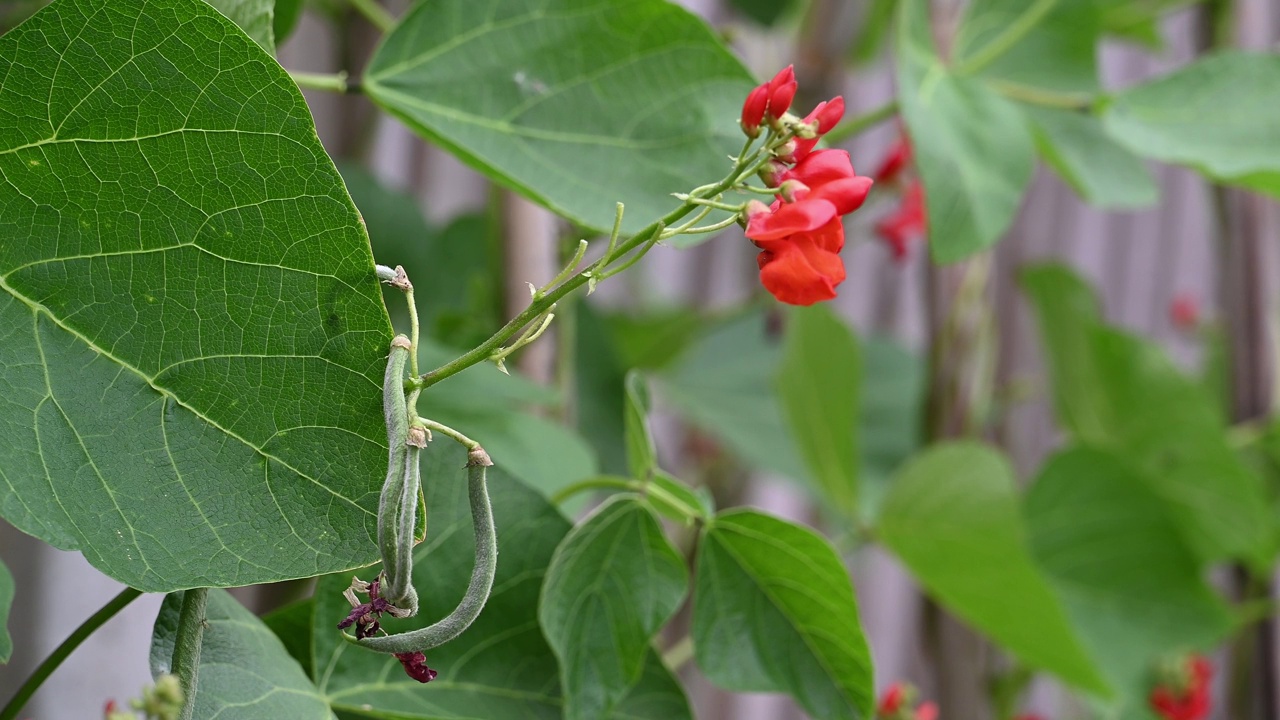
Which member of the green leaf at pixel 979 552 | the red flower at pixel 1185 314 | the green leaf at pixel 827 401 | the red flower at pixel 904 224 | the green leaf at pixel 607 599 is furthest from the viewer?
the red flower at pixel 1185 314

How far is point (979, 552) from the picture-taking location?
56 cm

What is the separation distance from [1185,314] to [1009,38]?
2.52ft

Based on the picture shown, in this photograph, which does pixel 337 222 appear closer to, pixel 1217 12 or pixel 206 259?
pixel 206 259

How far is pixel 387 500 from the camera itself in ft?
0.69

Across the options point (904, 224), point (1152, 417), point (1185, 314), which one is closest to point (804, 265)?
point (904, 224)

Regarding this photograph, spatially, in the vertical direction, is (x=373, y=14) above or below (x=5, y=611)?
above

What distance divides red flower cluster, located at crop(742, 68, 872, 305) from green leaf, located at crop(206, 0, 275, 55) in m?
0.15

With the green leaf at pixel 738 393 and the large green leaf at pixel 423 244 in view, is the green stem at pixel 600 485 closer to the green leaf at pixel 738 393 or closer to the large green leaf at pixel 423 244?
the large green leaf at pixel 423 244

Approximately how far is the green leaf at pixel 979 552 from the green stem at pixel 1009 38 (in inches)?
8.8

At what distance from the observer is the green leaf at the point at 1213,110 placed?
0.54 metres

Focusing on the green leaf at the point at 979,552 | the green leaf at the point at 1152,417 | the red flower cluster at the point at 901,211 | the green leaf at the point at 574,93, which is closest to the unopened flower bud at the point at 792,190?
the green leaf at the point at 574,93

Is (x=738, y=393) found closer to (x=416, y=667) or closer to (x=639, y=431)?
(x=639, y=431)

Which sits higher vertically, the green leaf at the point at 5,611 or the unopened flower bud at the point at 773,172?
the unopened flower bud at the point at 773,172

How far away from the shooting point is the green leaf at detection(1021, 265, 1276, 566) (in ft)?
2.57
